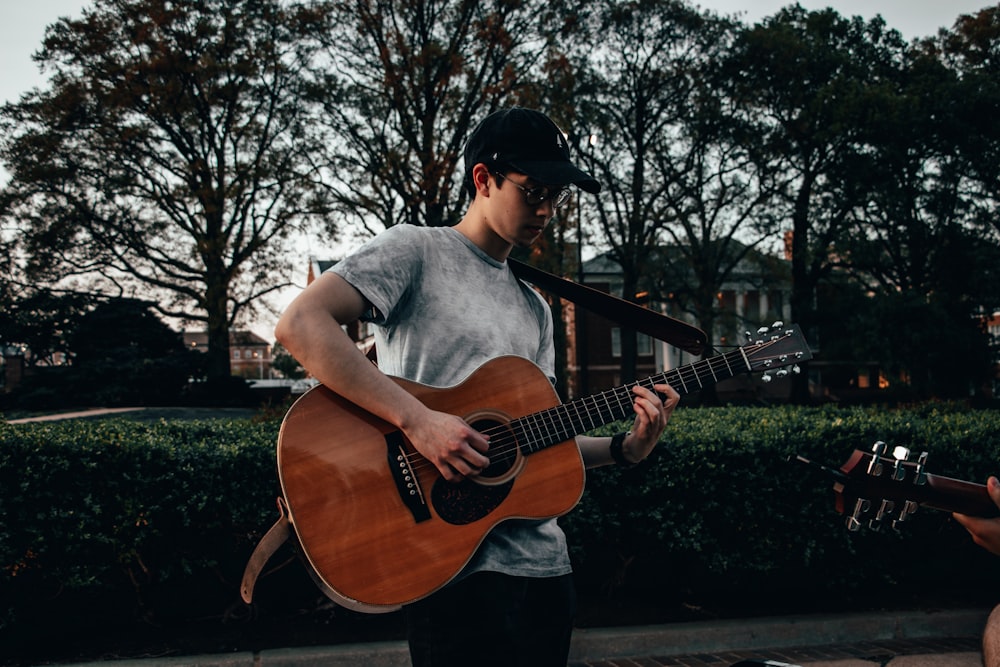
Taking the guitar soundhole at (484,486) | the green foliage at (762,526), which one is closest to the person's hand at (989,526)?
the guitar soundhole at (484,486)

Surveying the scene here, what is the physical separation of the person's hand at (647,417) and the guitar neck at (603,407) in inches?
1.5

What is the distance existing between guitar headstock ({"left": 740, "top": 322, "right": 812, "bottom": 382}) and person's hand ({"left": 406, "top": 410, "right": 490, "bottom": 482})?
1.01m

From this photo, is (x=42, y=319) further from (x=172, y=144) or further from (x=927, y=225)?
(x=927, y=225)

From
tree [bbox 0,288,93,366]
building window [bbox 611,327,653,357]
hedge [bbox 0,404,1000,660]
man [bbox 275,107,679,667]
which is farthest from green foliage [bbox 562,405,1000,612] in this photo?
building window [bbox 611,327,653,357]

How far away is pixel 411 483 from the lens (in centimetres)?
187

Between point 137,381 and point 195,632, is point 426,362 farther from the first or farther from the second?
point 137,381

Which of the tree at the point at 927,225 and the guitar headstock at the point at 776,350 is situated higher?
the tree at the point at 927,225

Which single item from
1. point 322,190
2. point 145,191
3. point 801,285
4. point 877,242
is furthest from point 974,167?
point 145,191

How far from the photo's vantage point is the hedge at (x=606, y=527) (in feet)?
13.1

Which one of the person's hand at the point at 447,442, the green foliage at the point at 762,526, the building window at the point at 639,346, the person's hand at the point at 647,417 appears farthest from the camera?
the building window at the point at 639,346

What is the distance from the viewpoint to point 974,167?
26734 mm

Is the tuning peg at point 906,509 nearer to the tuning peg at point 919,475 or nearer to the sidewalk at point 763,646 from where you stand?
the tuning peg at point 919,475

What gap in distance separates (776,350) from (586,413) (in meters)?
0.71

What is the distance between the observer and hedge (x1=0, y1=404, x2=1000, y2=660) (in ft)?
13.1
